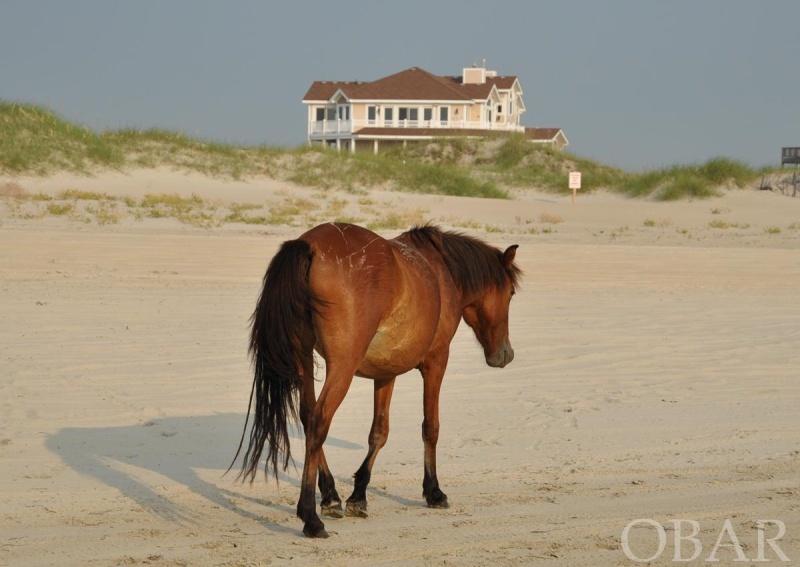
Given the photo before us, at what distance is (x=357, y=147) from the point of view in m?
74.1

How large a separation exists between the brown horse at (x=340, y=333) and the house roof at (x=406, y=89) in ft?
→ 225

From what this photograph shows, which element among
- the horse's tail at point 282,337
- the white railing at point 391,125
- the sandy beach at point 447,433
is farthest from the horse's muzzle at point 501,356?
the white railing at point 391,125

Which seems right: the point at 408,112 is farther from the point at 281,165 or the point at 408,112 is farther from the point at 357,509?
the point at 357,509

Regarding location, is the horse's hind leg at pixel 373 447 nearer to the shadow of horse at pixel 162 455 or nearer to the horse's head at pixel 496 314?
the shadow of horse at pixel 162 455

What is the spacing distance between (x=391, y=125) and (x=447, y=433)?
222ft

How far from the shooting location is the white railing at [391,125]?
73.6 meters

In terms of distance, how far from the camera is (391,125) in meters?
74.6

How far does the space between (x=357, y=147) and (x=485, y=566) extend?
69789 mm

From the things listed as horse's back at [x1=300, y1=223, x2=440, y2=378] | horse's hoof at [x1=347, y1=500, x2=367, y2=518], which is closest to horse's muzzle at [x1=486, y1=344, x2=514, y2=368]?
horse's back at [x1=300, y1=223, x2=440, y2=378]

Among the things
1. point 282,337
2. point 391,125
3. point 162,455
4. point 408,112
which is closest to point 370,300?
point 282,337

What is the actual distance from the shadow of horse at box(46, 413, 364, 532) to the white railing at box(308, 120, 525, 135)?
214 ft

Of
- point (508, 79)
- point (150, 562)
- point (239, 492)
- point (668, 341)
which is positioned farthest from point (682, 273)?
point (508, 79)

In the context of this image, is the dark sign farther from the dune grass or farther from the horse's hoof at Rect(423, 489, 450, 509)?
the horse's hoof at Rect(423, 489, 450, 509)

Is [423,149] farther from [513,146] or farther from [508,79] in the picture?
[508,79]
